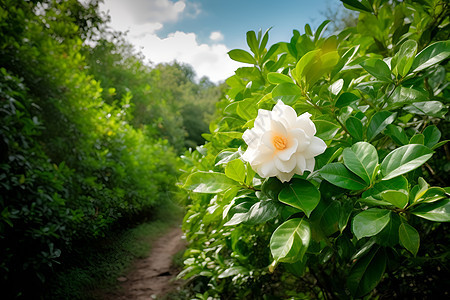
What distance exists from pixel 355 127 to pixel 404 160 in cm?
14

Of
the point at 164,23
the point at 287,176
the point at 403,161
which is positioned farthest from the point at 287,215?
the point at 164,23

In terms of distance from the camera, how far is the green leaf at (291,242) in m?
0.42

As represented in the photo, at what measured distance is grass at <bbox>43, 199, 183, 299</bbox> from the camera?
1402 millimetres

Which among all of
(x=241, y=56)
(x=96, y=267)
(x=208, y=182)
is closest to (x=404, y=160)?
(x=208, y=182)

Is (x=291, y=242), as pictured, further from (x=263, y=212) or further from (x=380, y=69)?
(x=380, y=69)

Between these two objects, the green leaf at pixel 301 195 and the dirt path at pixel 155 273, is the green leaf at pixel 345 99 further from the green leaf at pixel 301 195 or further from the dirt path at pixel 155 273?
the dirt path at pixel 155 273

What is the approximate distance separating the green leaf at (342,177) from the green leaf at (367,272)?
0.21 meters

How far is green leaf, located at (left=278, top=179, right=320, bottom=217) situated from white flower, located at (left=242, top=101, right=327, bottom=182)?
0.02 m

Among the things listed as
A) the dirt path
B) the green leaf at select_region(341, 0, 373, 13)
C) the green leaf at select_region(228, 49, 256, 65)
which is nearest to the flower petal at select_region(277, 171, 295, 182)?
the green leaf at select_region(228, 49, 256, 65)

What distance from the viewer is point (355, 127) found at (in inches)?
22.4

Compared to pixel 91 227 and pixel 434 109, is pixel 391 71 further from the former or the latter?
pixel 91 227

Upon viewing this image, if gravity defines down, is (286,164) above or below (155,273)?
above

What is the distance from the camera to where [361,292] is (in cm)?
58

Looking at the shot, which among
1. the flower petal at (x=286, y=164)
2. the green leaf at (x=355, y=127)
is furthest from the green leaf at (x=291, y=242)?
the green leaf at (x=355, y=127)
